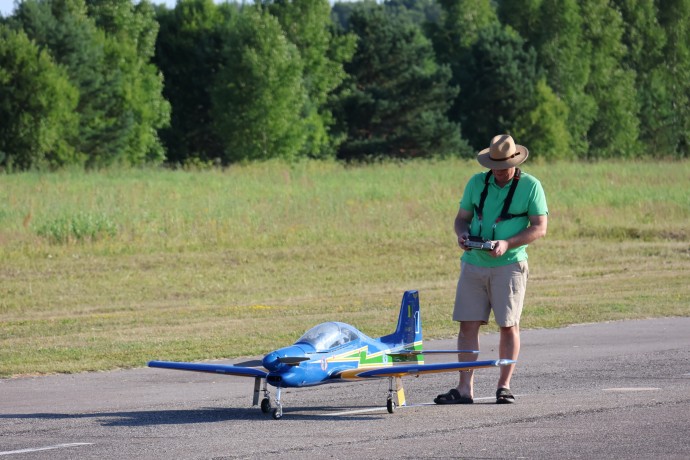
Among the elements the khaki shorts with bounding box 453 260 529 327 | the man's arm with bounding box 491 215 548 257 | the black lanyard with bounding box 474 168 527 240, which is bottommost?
the khaki shorts with bounding box 453 260 529 327

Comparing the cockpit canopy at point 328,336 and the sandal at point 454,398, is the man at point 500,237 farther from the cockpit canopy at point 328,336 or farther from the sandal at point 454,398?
the cockpit canopy at point 328,336

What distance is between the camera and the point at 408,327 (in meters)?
10.8

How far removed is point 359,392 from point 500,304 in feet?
6.53

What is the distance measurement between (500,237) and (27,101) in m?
54.6

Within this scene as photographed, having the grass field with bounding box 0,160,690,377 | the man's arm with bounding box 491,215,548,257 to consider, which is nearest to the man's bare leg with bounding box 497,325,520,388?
the man's arm with bounding box 491,215,548,257

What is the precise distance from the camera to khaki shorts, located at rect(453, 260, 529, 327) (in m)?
10.1

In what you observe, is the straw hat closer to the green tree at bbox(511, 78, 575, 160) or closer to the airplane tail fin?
the airplane tail fin

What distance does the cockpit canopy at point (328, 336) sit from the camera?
9.82m

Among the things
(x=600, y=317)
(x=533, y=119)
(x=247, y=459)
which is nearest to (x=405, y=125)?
(x=533, y=119)

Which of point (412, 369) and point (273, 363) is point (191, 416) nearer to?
point (273, 363)

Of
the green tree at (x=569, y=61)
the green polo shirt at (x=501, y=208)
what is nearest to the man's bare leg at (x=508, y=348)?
the green polo shirt at (x=501, y=208)

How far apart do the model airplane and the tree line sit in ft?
166

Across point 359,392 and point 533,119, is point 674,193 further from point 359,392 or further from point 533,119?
point 533,119

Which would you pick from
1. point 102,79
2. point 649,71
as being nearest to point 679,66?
point 649,71
